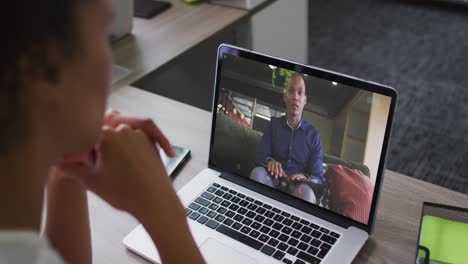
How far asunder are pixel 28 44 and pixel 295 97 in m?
0.57

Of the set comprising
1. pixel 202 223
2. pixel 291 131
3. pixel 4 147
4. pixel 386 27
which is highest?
pixel 4 147

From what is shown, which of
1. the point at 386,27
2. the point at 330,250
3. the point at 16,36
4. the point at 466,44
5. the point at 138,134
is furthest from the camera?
the point at 386,27

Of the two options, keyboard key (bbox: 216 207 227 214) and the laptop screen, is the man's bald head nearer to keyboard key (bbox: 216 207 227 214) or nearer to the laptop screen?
the laptop screen

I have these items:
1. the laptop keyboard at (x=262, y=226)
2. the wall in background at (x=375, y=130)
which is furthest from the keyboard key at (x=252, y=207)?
the wall in background at (x=375, y=130)

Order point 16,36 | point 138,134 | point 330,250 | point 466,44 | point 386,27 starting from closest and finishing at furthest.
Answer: point 16,36, point 138,134, point 330,250, point 466,44, point 386,27

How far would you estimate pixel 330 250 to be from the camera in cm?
86

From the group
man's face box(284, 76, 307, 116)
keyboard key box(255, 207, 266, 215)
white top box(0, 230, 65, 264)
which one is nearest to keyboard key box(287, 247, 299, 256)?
keyboard key box(255, 207, 266, 215)

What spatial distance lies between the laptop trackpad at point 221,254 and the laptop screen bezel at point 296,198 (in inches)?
5.7

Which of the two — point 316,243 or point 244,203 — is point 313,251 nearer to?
point 316,243

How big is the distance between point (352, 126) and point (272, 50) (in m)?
1.26

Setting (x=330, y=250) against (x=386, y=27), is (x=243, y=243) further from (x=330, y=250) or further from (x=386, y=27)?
(x=386, y=27)

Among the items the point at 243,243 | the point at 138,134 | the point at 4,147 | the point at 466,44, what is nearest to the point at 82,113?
the point at 4,147

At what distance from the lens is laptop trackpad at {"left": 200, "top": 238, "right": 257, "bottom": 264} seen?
85cm

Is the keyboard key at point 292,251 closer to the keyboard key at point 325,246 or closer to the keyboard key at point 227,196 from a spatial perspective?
the keyboard key at point 325,246
